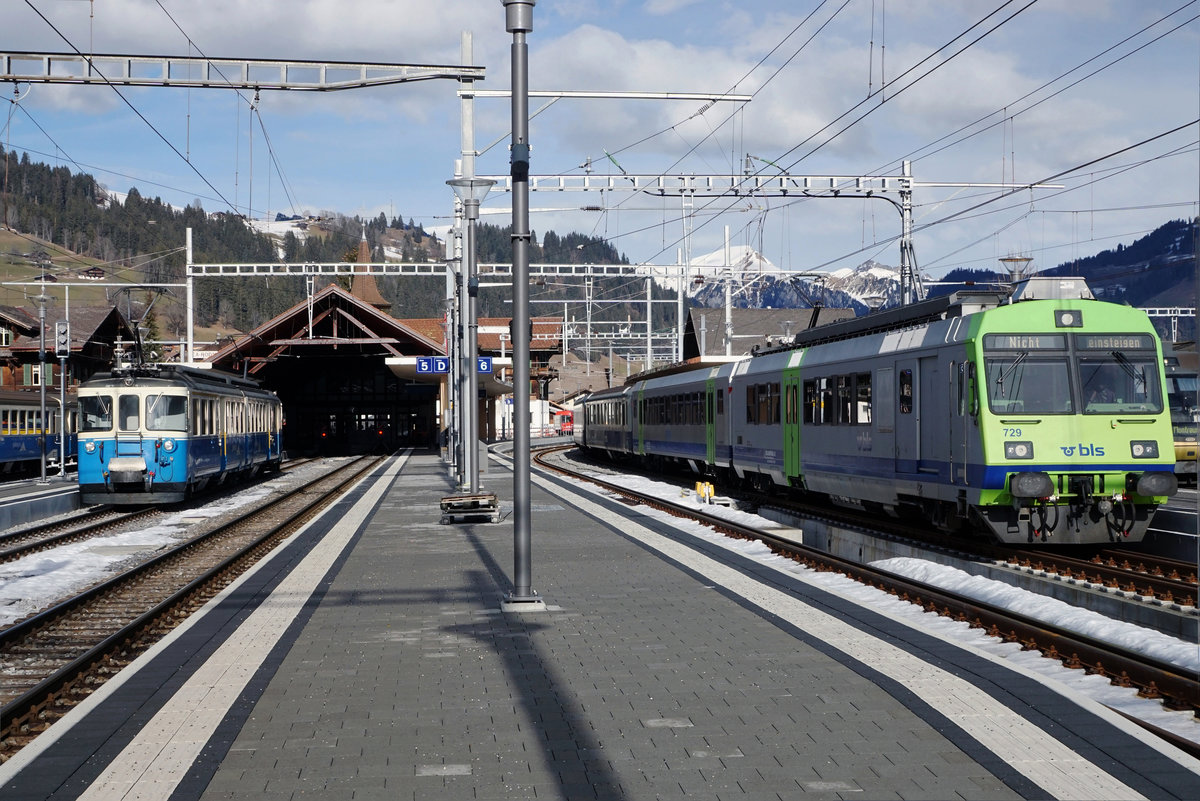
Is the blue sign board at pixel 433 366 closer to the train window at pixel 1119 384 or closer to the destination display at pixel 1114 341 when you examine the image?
the destination display at pixel 1114 341

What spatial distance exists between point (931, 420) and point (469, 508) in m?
7.73

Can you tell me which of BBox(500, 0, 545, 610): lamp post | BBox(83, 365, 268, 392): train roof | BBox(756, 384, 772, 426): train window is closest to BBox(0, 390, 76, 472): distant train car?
BBox(83, 365, 268, 392): train roof

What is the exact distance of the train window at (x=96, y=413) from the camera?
24938 mm

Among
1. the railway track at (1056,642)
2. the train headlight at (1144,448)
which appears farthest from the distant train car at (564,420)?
→ the railway track at (1056,642)

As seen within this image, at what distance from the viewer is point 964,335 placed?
15.3 m

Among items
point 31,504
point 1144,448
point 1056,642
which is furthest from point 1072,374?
point 31,504

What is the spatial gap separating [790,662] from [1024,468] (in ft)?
24.1

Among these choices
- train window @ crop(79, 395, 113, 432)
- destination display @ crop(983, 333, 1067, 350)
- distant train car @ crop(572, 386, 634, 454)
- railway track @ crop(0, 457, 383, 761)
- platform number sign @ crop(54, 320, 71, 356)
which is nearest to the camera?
railway track @ crop(0, 457, 383, 761)

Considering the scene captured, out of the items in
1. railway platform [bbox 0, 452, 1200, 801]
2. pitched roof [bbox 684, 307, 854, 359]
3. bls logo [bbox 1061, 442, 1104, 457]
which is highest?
pitched roof [bbox 684, 307, 854, 359]

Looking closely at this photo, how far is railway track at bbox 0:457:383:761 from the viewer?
8070 millimetres

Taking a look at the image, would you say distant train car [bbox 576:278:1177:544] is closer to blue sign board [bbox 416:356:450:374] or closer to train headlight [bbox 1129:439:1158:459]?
train headlight [bbox 1129:439:1158:459]

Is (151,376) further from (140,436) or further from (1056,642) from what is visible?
(1056,642)

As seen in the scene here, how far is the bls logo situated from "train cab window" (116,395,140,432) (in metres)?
18.2

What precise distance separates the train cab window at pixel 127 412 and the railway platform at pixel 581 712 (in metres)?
14.4
